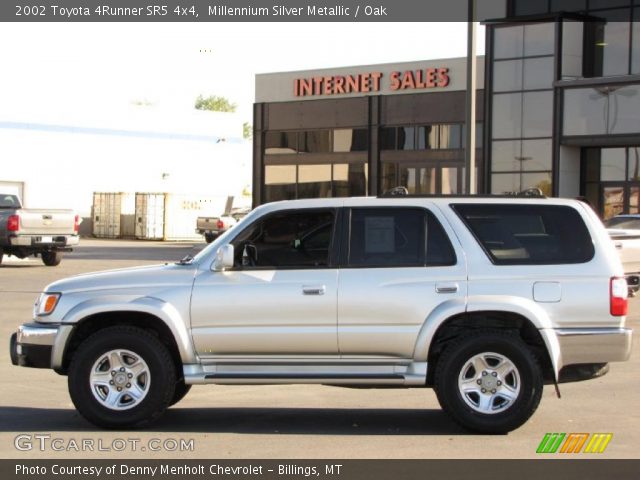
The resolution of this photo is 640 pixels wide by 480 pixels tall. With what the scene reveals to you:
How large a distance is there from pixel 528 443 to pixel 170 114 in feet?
204

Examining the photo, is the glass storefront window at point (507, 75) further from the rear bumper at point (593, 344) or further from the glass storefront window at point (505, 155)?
the rear bumper at point (593, 344)

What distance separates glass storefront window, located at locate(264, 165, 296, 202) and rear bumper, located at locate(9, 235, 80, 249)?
15.3 m

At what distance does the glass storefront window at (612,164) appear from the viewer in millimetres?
35594

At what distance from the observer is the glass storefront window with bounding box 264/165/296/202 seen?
45.3m

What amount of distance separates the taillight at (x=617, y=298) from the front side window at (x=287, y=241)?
228 cm

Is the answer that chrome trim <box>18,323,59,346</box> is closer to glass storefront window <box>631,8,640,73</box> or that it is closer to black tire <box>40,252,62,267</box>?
black tire <box>40,252,62,267</box>

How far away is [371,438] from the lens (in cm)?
894

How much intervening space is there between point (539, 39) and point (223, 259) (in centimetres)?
2855

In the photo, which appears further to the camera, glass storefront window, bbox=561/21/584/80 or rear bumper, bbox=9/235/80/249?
glass storefront window, bbox=561/21/584/80

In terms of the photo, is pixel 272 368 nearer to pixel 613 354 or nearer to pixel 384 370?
pixel 384 370

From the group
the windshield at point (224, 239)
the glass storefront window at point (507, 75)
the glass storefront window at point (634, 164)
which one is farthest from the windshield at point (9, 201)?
the windshield at point (224, 239)

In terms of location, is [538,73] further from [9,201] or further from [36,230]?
[9,201]

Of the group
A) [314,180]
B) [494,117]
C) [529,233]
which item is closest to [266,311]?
[529,233]
